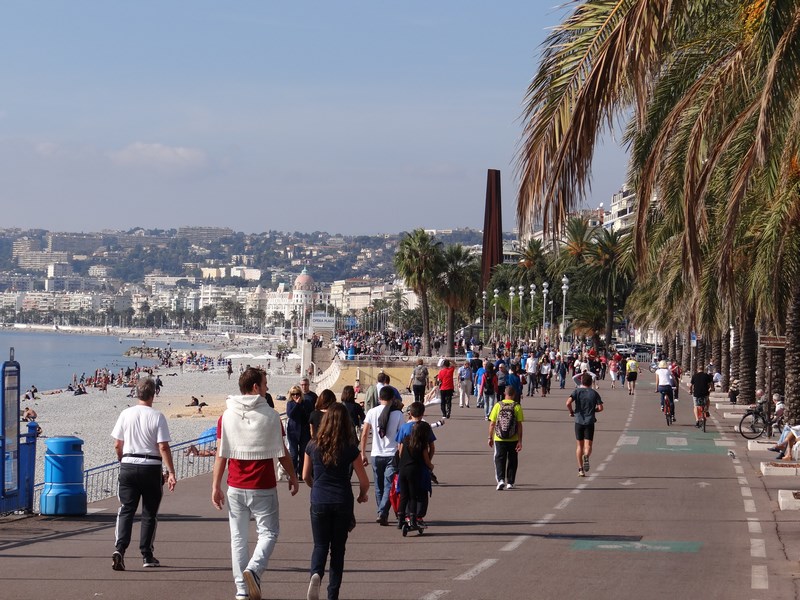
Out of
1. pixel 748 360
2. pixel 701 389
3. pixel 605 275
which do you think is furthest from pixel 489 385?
pixel 605 275

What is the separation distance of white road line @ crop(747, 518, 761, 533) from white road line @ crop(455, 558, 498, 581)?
364 cm

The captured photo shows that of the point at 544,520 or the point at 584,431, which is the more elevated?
the point at 584,431

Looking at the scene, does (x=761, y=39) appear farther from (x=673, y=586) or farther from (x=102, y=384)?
(x=102, y=384)

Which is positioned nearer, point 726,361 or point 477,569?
point 477,569

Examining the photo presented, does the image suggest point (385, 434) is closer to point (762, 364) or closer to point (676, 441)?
point (676, 441)

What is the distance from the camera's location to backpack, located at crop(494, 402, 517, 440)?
1633 centimetres

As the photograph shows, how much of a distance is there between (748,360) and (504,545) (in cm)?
2386

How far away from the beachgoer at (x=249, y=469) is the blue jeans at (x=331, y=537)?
0.29m

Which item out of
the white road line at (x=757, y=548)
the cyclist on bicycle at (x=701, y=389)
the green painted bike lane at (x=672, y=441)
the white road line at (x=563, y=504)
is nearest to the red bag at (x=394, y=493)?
the white road line at (x=563, y=504)

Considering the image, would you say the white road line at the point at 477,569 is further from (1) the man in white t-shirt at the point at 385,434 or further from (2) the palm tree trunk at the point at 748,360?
(2) the palm tree trunk at the point at 748,360

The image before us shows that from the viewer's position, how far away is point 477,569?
10.7 m

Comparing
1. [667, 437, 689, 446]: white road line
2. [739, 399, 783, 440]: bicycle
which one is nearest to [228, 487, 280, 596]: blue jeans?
[667, 437, 689, 446]: white road line

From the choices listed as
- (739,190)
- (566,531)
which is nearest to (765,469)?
(566,531)

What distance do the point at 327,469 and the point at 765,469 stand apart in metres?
12.3
